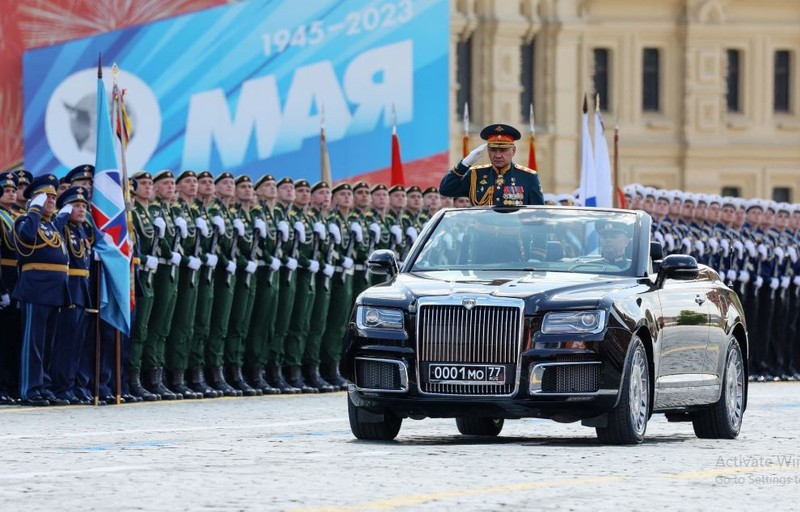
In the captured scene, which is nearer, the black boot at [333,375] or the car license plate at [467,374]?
the car license plate at [467,374]

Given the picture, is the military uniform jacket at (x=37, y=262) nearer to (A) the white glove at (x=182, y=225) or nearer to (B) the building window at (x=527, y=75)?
(A) the white glove at (x=182, y=225)

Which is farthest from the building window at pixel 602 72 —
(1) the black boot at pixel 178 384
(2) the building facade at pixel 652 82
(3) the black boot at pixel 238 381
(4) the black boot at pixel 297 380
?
(1) the black boot at pixel 178 384

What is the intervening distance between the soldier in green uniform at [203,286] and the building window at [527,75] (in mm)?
41248

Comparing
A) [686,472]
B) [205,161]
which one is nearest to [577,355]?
[686,472]

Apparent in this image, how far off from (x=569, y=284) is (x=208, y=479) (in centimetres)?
368

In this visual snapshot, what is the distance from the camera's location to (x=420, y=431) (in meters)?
17.7

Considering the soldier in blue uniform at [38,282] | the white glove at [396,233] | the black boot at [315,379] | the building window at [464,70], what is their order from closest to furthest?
the soldier in blue uniform at [38,282] → the black boot at [315,379] → the white glove at [396,233] → the building window at [464,70]

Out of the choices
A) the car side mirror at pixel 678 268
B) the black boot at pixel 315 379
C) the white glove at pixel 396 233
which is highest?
the white glove at pixel 396 233

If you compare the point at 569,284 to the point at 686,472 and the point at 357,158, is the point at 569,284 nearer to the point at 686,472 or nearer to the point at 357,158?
the point at 686,472

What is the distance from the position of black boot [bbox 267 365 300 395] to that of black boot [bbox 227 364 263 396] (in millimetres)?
401

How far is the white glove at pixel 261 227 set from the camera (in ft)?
78.4

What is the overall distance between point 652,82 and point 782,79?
4032 millimetres

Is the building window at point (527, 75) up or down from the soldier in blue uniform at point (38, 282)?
up

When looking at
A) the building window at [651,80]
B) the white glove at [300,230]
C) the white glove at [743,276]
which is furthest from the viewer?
the building window at [651,80]
